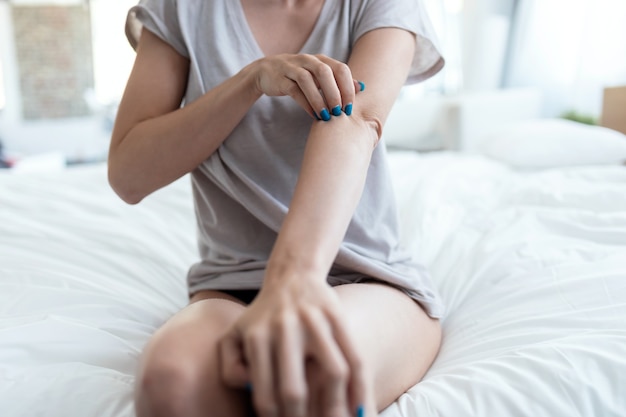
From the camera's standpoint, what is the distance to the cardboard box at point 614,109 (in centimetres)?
267

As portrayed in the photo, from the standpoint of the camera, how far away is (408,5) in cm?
108

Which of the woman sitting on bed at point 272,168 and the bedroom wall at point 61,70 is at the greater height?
the woman sitting on bed at point 272,168

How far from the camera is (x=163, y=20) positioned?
1.07 meters

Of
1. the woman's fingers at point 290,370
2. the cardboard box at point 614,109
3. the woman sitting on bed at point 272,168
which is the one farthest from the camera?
the cardboard box at point 614,109

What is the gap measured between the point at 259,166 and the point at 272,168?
0.07ft

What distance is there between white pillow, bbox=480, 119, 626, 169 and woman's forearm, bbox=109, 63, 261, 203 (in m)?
1.77

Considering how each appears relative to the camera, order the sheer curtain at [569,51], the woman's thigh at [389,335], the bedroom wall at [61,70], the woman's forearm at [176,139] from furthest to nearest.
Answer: the bedroom wall at [61,70] → the sheer curtain at [569,51] → the woman's forearm at [176,139] → the woman's thigh at [389,335]

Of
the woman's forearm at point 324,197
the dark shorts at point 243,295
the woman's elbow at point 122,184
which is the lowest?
the dark shorts at point 243,295

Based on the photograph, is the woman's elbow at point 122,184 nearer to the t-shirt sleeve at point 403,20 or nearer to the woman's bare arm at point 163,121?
the woman's bare arm at point 163,121

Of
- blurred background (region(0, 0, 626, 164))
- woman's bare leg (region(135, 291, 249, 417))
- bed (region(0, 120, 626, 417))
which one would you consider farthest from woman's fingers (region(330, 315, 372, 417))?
blurred background (region(0, 0, 626, 164))

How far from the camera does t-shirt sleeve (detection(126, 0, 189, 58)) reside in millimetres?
1060

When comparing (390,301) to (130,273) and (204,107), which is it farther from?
(130,273)

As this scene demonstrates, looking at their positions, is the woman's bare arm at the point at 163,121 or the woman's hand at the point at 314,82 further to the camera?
the woman's bare arm at the point at 163,121

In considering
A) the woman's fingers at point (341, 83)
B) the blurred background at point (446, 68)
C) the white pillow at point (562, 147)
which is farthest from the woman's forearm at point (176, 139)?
the blurred background at point (446, 68)
